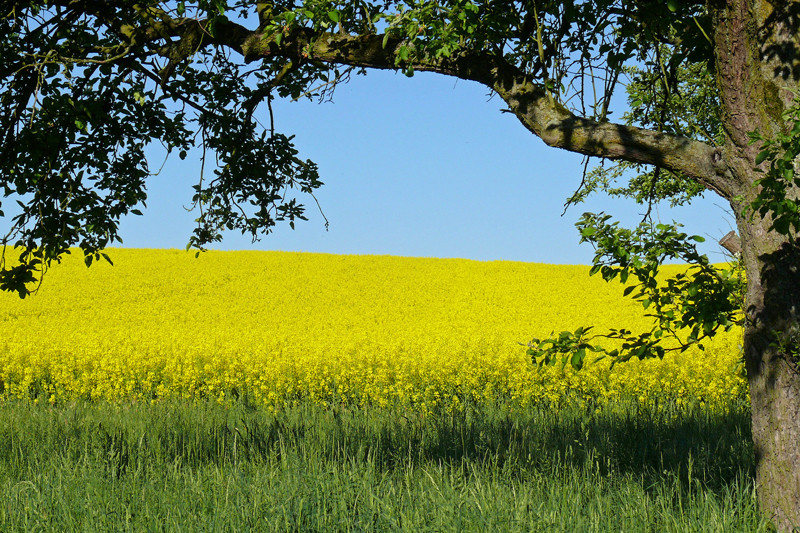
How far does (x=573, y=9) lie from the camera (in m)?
4.71

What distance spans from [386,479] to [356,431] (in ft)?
6.60

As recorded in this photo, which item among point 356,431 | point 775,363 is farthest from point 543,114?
point 356,431

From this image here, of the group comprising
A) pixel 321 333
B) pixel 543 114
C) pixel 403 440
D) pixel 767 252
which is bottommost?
pixel 403 440

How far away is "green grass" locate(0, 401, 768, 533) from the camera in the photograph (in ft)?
14.3

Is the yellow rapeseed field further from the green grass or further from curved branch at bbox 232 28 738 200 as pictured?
curved branch at bbox 232 28 738 200

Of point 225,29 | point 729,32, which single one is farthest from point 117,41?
point 729,32

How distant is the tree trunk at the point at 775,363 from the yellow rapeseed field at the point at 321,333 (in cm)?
463

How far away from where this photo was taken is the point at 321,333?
20.4m

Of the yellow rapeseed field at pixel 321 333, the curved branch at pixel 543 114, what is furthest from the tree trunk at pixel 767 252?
the yellow rapeseed field at pixel 321 333

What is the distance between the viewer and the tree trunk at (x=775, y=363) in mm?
4430

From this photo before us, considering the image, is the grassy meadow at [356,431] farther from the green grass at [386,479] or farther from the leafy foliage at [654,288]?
the leafy foliage at [654,288]

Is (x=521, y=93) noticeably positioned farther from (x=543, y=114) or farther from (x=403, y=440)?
(x=403, y=440)

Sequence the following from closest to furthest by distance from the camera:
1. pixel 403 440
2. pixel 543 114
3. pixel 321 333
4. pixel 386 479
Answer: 1. pixel 543 114
2. pixel 386 479
3. pixel 403 440
4. pixel 321 333

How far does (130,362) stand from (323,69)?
26.4 ft
